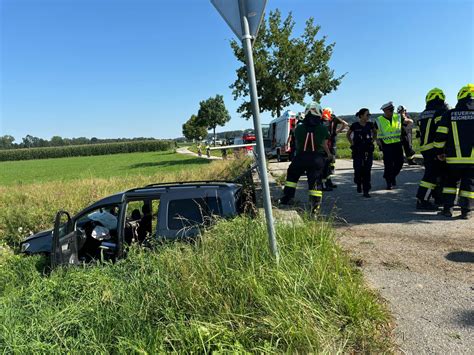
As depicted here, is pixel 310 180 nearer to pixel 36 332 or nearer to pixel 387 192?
pixel 387 192

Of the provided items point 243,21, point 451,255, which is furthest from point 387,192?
point 243,21

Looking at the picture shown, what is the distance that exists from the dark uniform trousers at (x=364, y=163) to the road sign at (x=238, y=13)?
584cm

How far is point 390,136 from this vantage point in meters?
8.10

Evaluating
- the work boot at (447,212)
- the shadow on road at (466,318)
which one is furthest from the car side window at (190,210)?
the work boot at (447,212)

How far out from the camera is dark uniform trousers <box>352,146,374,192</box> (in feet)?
25.9

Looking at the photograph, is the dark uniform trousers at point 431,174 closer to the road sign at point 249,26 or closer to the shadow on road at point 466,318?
the shadow on road at point 466,318

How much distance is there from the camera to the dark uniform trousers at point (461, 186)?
5652mm

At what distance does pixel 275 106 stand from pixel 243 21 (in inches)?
884

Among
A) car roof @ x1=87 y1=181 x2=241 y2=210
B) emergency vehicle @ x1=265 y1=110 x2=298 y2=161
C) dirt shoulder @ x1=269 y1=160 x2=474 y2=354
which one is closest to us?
dirt shoulder @ x1=269 y1=160 x2=474 y2=354

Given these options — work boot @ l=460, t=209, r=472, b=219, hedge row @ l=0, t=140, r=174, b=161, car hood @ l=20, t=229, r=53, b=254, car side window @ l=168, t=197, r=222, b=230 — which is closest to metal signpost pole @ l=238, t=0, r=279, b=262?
car side window @ l=168, t=197, r=222, b=230

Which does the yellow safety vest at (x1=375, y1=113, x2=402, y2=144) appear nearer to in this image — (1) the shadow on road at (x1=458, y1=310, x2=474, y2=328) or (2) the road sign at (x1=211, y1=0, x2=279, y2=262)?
(1) the shadow on road at (x1=458, y1=310, x2=474, y2=328)

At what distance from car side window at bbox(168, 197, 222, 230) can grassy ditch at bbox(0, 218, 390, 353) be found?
2.36 feet

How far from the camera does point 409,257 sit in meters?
4.26

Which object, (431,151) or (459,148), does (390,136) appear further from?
(459,148)
